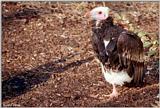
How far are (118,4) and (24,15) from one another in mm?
1712

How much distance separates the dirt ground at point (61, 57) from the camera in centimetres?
569

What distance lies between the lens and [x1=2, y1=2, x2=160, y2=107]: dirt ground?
569 cm

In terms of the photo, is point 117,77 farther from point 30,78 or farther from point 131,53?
point 30,78

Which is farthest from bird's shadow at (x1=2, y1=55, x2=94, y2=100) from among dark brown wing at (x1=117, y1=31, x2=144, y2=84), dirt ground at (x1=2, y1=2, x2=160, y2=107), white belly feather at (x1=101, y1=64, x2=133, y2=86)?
dark brown wing at (x1=117, y1=31, x2=144, y2=84)

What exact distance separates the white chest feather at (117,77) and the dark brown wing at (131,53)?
0.20 feet

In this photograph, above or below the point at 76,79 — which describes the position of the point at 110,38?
above

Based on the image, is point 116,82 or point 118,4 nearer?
point 116,82

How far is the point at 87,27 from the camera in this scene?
7664 mm

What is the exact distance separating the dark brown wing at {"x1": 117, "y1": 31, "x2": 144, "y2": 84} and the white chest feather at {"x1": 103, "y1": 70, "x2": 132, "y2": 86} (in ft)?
0.20

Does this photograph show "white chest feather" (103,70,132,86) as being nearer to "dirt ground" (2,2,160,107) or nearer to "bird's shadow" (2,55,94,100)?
"dirt ground" (2,2,160,107)

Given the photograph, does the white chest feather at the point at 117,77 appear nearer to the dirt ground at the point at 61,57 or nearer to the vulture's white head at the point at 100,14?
the dirt ground at the point at 61,57

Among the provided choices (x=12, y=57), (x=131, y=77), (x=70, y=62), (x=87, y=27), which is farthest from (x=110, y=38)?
(x=87, y=27)

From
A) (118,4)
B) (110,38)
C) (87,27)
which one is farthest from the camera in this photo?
(118,4)

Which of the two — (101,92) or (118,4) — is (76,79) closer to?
(101,92)
